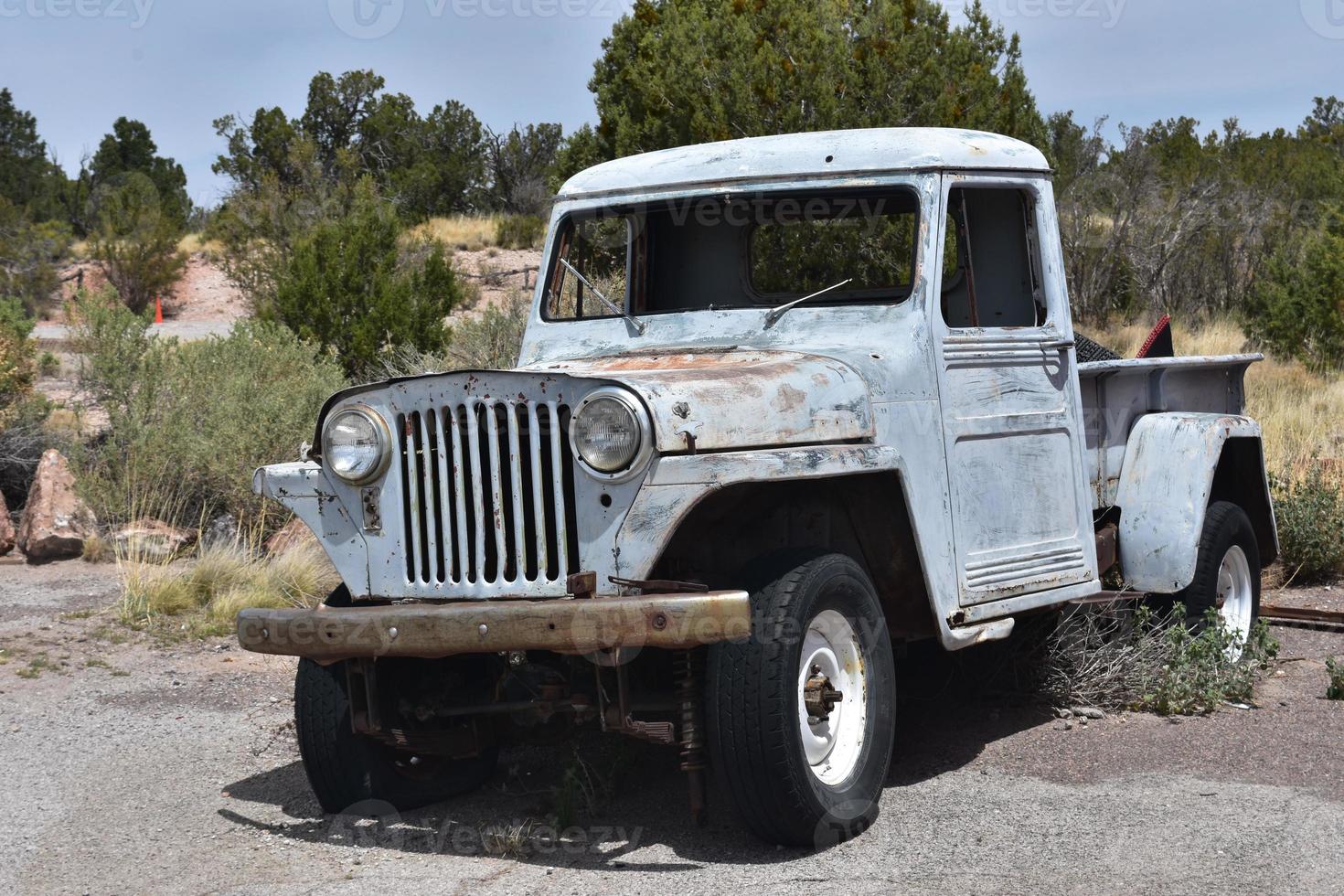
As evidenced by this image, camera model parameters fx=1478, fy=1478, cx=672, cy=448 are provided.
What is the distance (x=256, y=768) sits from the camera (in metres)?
5.55

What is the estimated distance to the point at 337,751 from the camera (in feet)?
15.6

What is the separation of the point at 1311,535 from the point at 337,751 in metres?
6.53

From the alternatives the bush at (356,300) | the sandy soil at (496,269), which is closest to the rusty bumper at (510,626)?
the bush at (356,300)

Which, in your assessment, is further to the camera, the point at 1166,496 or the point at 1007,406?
the point at 1166,496

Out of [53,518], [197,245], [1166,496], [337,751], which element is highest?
[197,245]

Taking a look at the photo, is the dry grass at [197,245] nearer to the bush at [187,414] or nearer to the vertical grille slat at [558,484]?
the bush at [187,414]

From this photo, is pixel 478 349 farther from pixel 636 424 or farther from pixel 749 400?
pixel 636 424

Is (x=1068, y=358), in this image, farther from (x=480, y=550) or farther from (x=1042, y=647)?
(x=480, y=550)

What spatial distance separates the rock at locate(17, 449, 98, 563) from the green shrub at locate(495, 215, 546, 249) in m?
22.4

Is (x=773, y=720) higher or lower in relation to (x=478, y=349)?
lower

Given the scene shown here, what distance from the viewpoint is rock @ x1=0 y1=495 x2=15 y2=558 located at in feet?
34.1

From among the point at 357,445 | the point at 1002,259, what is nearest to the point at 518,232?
the point at 1002,259

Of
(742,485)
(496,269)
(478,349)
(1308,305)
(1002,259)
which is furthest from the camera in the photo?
(496,269)

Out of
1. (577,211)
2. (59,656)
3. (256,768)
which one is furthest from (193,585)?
(577,211)
